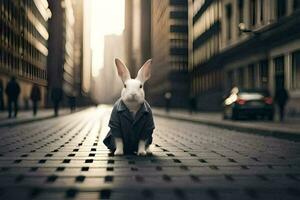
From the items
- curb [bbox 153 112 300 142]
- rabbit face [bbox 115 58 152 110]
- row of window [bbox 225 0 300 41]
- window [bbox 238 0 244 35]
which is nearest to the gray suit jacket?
rabbit face [bbox 115 58 152 110]

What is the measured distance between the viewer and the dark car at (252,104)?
24.0m

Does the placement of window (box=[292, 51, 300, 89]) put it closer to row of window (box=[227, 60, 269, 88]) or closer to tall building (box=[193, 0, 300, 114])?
tall building (box=[193, 0, 300, 114])

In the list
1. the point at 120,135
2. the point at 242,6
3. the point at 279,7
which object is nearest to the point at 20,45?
the point at 242,6

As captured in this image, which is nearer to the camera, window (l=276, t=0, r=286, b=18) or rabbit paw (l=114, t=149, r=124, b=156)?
rabbit paw (l=114, t=149, r=124, b=156)

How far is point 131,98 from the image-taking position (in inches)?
309

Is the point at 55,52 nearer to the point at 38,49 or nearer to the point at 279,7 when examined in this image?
the point at 38,49

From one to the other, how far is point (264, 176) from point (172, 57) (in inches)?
3299

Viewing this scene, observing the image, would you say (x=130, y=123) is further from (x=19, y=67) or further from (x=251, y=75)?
(x=19, y=67)

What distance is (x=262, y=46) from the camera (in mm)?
34125

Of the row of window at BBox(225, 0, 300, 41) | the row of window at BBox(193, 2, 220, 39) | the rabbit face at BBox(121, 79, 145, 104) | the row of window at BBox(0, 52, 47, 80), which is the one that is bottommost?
the rabbit face at BBox(121, 79, 145, 104)

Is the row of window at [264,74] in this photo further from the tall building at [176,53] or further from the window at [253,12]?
the tall building at [176,53]

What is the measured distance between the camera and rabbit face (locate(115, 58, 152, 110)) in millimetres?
7859

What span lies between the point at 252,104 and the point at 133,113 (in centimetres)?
1674

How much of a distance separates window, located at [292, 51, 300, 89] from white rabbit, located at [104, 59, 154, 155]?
22.2 meters
